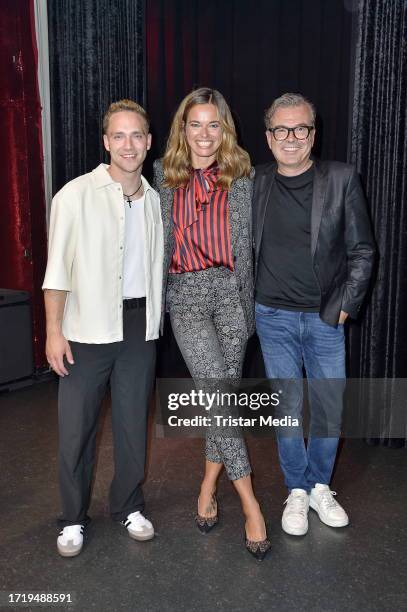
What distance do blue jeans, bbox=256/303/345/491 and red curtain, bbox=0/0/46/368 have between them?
2.77 meters

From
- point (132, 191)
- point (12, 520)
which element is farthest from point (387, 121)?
point (12, 520)

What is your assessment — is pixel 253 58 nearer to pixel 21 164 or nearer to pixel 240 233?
pixel 21 164

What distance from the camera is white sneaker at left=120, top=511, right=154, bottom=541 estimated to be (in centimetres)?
229

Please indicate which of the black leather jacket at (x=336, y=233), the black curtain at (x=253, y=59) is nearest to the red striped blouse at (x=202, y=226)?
the black leather jacket at (x=336, y=233)

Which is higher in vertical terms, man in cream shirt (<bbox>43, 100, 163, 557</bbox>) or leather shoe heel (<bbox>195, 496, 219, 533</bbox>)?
man in cream shirt (<bbox>43, 100, 163, 557</bbox>)

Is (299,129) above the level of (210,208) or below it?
above

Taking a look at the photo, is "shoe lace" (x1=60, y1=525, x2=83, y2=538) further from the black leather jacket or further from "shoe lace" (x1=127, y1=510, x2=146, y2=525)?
the black leather jacket

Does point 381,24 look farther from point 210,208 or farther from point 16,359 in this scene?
point 16,359

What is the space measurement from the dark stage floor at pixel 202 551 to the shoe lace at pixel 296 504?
0.30ft

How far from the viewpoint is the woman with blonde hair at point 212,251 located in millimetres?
2156

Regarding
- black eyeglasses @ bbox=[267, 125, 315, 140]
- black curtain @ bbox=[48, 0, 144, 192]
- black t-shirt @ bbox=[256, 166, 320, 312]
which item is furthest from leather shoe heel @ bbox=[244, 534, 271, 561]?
black curtain @ bbox=[48, 0, 144, 192]

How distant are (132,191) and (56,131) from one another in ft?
8.61

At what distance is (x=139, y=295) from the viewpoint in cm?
218

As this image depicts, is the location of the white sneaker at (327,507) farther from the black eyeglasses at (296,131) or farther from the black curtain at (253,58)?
the black curtain at (253,58)
